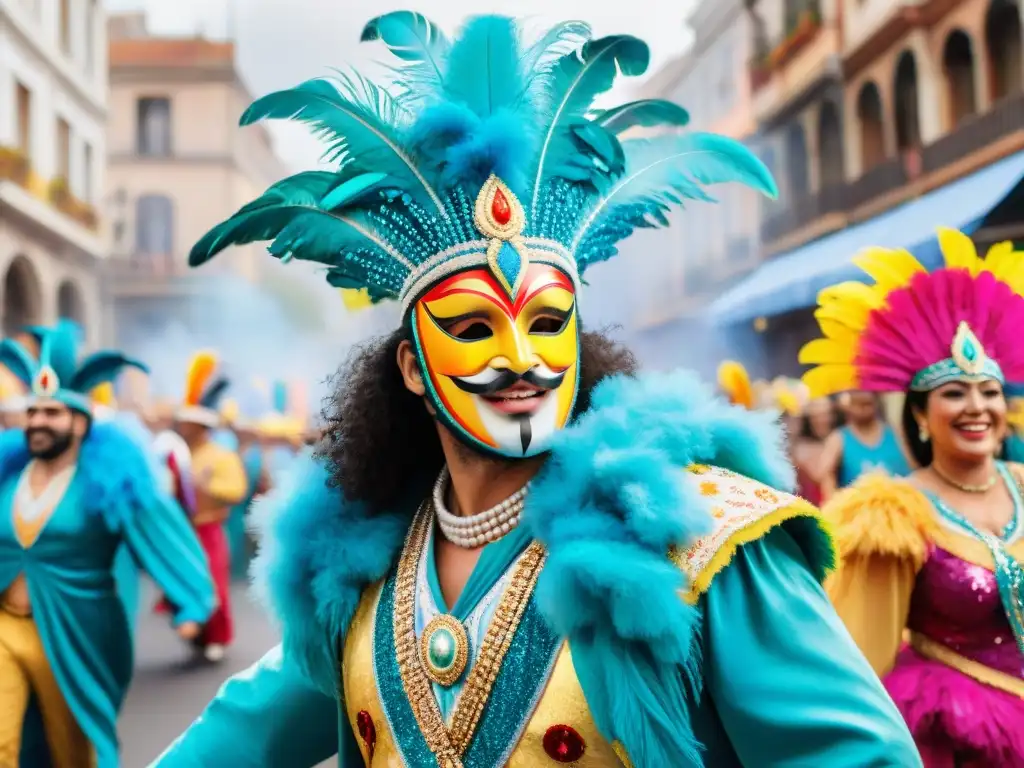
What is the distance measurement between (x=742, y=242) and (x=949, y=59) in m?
7.06

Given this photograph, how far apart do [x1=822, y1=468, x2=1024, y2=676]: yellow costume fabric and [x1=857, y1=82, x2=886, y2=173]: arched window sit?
618 inches

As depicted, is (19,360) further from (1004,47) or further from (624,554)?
(1004,47)

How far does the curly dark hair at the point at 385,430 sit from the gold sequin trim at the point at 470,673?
387 mm

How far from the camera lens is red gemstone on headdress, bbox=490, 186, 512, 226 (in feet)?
7.22

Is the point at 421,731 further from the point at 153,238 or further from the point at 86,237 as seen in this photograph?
the point at 153,238

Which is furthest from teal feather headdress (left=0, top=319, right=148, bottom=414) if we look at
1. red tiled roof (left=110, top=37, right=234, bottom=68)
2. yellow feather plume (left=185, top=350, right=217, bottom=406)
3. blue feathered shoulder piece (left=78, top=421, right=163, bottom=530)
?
red tiled roof (left=110, top=37, right=234, bottom=68)

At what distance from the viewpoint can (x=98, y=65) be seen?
25.1m

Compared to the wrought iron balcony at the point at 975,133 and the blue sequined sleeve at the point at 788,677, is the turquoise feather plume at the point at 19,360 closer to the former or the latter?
the blue sequined sleeve at the point at 788,677

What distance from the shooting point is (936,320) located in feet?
13.0

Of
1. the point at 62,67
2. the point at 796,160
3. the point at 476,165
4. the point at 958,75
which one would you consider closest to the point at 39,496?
the point at 476,165

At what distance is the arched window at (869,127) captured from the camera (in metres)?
18.5

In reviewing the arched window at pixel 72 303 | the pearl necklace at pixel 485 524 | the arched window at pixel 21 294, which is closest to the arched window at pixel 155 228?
the arched window at pixel 72 303

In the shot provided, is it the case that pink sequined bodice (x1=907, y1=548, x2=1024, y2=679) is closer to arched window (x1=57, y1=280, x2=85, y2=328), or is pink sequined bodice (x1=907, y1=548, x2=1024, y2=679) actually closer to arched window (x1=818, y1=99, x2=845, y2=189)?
arched window (x1=818, y1=99, x2=845, y2=189)

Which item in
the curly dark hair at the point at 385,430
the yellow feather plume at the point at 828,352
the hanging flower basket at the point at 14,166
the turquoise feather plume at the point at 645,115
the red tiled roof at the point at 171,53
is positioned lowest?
the curly dark hair at the point at 385,430
